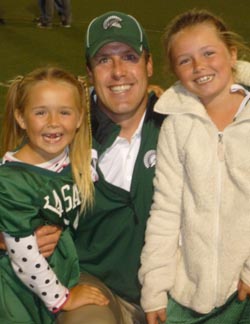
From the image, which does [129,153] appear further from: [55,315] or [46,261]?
[55,315]

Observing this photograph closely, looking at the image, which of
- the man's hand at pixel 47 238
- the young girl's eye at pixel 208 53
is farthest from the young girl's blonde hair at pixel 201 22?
the man's hand at pixel 47 238

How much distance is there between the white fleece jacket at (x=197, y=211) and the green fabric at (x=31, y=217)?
357mm

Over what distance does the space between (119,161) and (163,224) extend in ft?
1.18

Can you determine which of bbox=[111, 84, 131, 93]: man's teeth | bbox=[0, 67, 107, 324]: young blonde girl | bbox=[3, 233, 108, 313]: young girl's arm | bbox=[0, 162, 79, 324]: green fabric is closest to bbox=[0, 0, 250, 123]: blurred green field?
bbox=[111, 84, 131, 93]: man's teeth

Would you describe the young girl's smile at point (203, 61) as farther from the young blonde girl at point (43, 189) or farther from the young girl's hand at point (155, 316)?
the young girl's hand at point (155, 316)

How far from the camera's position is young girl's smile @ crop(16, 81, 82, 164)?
7.91ft

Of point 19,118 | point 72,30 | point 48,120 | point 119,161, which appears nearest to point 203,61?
point 119,161

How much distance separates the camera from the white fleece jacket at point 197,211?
7.62 feet

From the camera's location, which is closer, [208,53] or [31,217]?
[31,217]

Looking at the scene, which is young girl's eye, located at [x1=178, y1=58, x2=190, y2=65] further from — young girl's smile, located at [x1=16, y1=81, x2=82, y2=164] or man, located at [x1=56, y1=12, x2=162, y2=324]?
young girl's smile, located at [x1=16, y1=81, x2=82, y2=164]

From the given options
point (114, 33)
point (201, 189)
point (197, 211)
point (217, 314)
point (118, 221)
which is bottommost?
point (217, 314)

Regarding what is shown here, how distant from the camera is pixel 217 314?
2.48 m

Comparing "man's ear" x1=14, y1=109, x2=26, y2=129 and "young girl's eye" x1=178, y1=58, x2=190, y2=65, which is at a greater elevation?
"young girl's eye" x1=178, y1=58, x2=190, y2=65

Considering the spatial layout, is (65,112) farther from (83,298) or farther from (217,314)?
(217,314)
